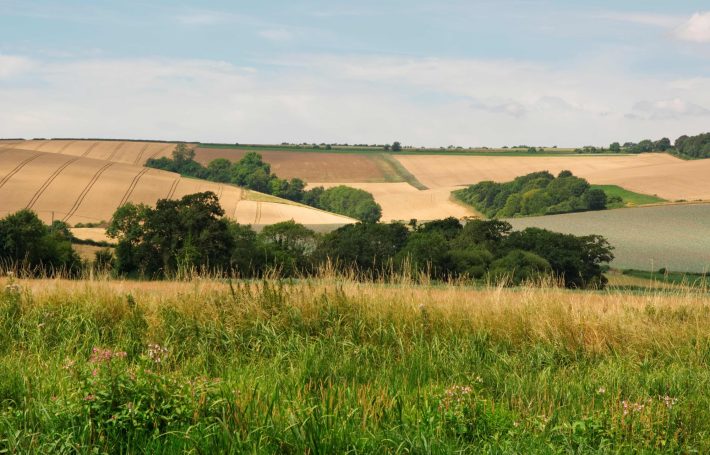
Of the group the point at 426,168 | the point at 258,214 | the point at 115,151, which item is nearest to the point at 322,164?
the point at 426,168

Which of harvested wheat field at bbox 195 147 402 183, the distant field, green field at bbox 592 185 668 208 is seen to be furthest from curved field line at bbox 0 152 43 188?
green field at bbox 592 185 668 208

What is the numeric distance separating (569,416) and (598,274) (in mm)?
49203

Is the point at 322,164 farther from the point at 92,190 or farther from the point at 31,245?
the point at 31,245

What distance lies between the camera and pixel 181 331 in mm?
11391

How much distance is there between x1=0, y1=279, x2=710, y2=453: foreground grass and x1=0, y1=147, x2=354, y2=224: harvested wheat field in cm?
8396

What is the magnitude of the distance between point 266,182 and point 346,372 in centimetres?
13913

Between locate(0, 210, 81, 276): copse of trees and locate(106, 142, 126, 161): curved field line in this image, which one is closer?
locate(0, 210, 81, 276): copse of trees

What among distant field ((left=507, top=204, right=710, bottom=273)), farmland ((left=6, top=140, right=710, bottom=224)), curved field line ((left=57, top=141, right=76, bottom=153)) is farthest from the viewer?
curved field line ((left=57, top=141, right=76, bottom=153))

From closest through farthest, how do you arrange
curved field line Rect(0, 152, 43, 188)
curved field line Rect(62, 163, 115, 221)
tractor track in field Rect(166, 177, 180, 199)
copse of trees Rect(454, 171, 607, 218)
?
Answer: curved field line Rect(62, 163, 115, 221) < curved field line Rect(0, 152, 43, 188) < tractor track in field Rect(166, 177, 180, 199) < copse of trees Rect(454, 171, 607, 218)

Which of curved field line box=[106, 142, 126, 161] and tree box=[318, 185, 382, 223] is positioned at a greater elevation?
curved field line box=[106, 142, 126, 161]

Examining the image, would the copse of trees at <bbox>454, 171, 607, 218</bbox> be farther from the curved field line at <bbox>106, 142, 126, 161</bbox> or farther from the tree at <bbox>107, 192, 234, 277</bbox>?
the curved field line at <bbox>106, 142, 126, 161</bbox>

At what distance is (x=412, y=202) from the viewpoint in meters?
130

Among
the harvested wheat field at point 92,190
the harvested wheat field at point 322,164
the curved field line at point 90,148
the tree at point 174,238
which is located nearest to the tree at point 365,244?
the tree at point 174,238

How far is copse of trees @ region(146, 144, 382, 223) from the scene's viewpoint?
128m
